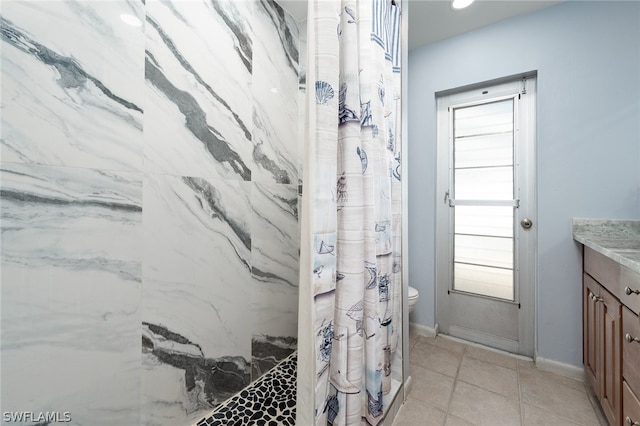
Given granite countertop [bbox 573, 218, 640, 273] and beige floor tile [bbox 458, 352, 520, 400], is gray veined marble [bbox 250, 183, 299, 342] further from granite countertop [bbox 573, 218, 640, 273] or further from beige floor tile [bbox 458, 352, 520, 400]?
granite countertop [bbox 573, 218, 640, 273]

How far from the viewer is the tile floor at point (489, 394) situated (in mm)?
1331

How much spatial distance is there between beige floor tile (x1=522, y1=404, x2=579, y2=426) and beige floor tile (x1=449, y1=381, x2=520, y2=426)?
4 centimetres

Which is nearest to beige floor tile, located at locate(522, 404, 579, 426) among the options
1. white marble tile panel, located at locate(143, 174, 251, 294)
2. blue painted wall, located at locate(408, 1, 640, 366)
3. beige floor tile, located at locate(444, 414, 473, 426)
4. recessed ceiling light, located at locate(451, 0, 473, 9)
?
beige floor tile, located at locate(444, 414, 473, 426)

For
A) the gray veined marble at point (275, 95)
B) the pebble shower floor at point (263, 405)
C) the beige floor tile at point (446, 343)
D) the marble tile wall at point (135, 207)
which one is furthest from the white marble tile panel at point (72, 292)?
the beige floor tile at point (446, 343)

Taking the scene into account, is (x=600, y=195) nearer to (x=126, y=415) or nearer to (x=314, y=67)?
(x=314, y=67)

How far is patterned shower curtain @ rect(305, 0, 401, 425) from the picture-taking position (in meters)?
0.83

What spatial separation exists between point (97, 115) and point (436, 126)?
2275 mm

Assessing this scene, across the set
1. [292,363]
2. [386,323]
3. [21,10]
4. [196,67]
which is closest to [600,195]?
[386,323]

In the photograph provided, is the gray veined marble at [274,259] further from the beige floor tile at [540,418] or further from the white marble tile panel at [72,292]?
the beige floor tile at [540,418]

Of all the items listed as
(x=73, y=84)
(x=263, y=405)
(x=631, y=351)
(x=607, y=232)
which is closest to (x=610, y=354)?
(x=631, y=351)

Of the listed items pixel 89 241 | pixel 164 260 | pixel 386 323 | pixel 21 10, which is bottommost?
pixel 386 323

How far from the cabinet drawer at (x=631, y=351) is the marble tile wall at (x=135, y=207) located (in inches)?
64.1

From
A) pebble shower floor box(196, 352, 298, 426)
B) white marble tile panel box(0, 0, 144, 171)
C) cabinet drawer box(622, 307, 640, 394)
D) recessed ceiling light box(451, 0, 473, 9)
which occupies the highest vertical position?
recessed ceiling light box(451, 0, 473, 9)

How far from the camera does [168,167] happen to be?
1.09 meters
